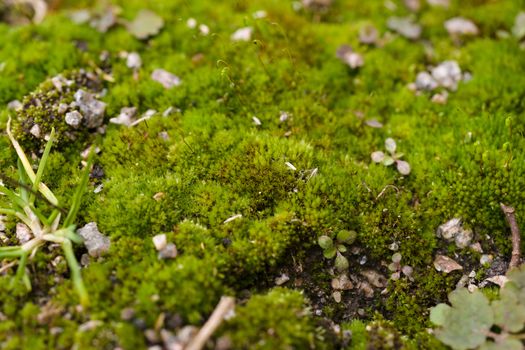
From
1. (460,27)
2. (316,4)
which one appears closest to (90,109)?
(316,4)

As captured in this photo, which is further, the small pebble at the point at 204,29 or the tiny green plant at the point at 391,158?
the small pebble at the point at 204,29

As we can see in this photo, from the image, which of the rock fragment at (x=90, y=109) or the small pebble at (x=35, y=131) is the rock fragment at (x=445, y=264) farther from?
the small pebble at (x=35, y=131)

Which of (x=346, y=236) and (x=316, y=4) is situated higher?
(x=316, y=4)

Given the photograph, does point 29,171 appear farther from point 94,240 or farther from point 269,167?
point 269,167

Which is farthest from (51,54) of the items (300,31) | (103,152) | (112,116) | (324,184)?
(324,184)

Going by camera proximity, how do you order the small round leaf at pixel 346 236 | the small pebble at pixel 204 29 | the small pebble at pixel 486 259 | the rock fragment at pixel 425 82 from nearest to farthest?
the small round leaf at pixel 346 236, the small pebble at pixel 486 259, the rock fragment at pixel 425 82, the small pebble at pixel 204 29

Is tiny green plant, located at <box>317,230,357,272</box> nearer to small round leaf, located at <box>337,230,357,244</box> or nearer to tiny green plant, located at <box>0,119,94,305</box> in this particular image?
small round leaf, located at <box>337,230,357,244</box>

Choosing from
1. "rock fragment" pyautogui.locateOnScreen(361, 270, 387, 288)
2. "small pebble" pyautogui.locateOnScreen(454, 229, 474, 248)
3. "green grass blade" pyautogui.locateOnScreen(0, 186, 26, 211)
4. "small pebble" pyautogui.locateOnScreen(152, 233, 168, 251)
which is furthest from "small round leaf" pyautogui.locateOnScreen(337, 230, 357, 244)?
"green grass blade" pyautogui.locateOnScreen(0, 186, 26, 211)

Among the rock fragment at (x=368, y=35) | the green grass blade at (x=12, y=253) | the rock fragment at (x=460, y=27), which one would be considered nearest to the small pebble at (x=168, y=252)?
the green grass blade at (x=12, y=253)
